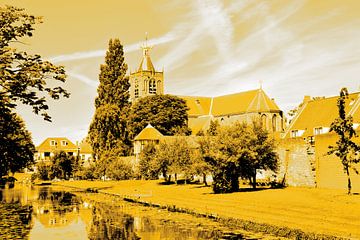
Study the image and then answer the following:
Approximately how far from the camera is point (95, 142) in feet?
259

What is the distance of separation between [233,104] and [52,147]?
51.8 m

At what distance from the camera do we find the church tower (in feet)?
446

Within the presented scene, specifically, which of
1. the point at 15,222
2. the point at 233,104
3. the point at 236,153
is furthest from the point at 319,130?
the point at 233,104

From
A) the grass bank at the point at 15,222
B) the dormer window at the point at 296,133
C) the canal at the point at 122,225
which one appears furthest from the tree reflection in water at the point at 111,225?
the dormer window at the point at 296,133

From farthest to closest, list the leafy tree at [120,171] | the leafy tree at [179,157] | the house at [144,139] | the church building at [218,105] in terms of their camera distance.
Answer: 1. the church building at [218,105]
2. the house at [144,139]
3. the leafy tree at [120,171]
4. the leafy tree at [179,157]

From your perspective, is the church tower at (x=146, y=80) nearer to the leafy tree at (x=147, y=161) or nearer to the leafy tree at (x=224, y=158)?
the leafy tree at (x=147, y=161)

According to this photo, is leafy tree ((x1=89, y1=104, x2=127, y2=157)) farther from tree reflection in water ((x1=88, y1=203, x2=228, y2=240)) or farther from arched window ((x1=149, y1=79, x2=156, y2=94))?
arched window ((x1=149, y1=79, x2=156, y2=94))

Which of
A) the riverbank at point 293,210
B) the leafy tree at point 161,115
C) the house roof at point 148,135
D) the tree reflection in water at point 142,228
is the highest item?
the leafy tree at point 161,115

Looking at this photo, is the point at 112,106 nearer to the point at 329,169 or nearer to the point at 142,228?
the point at 329,169

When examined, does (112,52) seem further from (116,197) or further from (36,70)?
(36,70)

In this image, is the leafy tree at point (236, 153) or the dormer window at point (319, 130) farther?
the dormer window at point (319, 130)

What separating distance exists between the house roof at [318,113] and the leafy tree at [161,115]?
28746 millimetres

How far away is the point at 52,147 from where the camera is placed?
130125 mm

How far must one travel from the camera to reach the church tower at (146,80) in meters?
136
